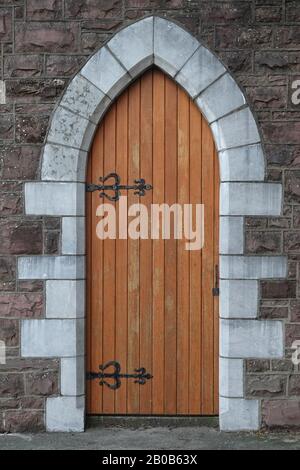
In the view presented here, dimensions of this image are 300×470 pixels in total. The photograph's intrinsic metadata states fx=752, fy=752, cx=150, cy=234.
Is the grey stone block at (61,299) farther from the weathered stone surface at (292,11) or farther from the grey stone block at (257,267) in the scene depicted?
the weathered stone surface at (292,11)

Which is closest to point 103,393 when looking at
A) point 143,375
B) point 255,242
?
point 143,375

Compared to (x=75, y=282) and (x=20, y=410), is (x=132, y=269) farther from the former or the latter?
(x=20, y=410)

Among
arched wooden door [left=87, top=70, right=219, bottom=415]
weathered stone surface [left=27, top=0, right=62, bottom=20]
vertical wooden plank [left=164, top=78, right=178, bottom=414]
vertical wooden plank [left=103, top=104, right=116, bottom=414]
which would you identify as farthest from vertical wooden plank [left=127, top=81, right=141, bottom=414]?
weathered stone surface [left=27, top=0, right=62, bottom=20]

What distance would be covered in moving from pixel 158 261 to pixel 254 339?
3.10 feet

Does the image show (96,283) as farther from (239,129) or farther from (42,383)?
(239,129)

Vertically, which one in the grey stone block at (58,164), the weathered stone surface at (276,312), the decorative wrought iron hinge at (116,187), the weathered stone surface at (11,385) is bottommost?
the weathered stone surface at (11,385)

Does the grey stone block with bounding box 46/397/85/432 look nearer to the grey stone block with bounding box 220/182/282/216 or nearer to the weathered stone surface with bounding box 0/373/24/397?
the weathered stone surface with bounding box 0/373/24/397

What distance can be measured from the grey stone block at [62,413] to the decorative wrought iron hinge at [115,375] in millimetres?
254

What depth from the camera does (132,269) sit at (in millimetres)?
5867

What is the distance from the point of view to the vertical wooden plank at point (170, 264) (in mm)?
5840

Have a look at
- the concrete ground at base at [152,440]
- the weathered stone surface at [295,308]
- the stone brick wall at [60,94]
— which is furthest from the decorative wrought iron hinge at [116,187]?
the concrete ground at base at [152,440]
